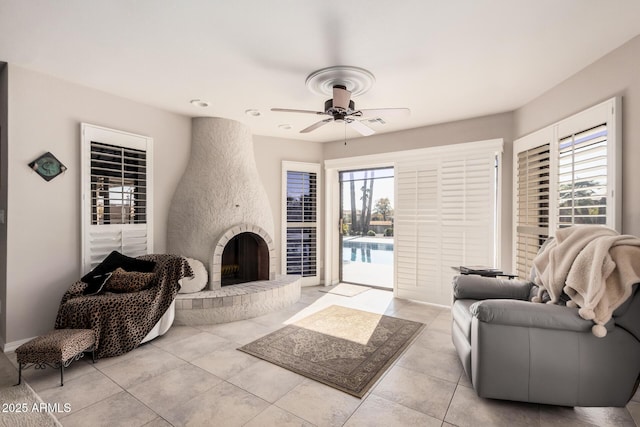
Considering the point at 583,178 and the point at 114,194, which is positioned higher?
the point at 583,178

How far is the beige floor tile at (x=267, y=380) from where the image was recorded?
219cm

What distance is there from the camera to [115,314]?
8.87 feet

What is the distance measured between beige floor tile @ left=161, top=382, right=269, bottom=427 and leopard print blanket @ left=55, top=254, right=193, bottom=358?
110 cm

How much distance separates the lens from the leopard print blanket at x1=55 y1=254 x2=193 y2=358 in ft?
8.58

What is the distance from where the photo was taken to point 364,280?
18.7 ft

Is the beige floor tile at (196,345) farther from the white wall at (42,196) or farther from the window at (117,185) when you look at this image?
the window at (117,185)

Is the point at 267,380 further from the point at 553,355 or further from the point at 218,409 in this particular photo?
the point at 553,355

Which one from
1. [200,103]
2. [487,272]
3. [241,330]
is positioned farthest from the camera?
[200,103]

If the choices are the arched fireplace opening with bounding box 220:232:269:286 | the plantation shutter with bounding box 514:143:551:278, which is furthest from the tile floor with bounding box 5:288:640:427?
the arched fireplace opening with bounding box 220:232:269:286

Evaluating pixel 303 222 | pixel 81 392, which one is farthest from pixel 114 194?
pixel 303 222

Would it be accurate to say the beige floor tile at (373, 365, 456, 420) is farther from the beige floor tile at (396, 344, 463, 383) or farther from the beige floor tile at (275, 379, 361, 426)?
the beige floor tile at (275, 379, 361, 426)

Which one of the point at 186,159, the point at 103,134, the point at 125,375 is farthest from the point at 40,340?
the point at 186,159

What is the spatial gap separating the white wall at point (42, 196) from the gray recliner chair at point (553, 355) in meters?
3.89

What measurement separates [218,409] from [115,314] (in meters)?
1.42
